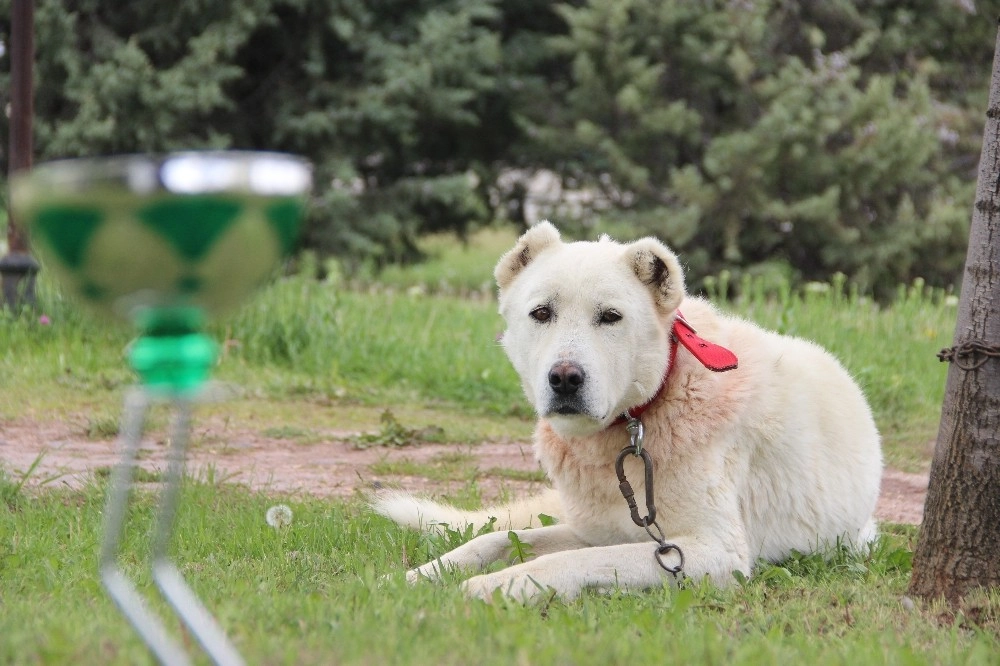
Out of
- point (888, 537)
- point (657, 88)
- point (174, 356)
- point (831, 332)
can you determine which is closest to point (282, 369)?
point (831, 332)

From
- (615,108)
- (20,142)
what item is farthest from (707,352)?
(615,108)

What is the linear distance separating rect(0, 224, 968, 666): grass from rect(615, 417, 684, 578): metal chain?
0.52ft

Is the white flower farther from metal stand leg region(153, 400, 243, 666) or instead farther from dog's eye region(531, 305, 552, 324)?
metal stand leg region(153, 400, 243, 666)

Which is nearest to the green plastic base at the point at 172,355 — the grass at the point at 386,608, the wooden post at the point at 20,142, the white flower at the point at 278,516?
the grass at the point at 386,608

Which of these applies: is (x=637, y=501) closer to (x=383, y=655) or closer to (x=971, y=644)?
(x=971, y=644)

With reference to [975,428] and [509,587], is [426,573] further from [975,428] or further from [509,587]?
[975,428]

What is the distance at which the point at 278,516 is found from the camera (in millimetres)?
4277

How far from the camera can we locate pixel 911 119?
11586mm

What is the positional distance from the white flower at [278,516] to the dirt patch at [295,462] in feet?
1.91

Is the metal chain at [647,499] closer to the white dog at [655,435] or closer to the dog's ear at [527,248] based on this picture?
the white dog at [655,435]

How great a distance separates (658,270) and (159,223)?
2.27m

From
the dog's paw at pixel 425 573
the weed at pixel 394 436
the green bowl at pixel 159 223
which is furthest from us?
the weed at pixel 394 436

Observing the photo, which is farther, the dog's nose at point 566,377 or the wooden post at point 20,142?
the wooden post at point 20,142

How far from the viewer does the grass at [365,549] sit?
2.70m
